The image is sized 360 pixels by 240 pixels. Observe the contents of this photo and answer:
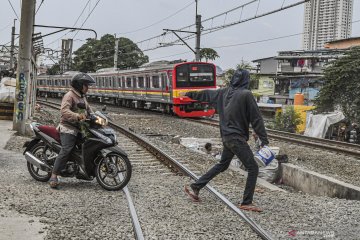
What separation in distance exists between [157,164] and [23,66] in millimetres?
5722

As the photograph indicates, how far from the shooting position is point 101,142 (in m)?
6.59

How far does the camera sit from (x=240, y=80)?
585 centimetres

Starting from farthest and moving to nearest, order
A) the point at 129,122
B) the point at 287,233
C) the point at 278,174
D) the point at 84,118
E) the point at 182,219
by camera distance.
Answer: the point at 129,122
the point at 278,174
the point at 84,118
the point at 182,219
the point at 287,233

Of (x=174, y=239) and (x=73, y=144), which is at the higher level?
(x=73, y=144)

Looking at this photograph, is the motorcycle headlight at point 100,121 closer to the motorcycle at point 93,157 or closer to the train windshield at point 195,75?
the motorcycle at point 93,157

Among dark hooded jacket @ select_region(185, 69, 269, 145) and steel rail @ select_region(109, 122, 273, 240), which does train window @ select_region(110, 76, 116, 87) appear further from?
dark hooded jacket @ select_region(185, 69, 269, 145)

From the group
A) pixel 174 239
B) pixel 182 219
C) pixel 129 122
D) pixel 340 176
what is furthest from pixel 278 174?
pixel 129 122

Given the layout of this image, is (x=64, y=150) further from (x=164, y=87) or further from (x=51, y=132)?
(x=164, y=87)

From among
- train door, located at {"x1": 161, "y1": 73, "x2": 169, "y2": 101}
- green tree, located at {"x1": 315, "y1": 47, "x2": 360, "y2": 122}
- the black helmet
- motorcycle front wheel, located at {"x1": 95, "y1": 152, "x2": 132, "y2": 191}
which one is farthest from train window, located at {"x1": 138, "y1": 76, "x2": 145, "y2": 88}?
motorcycle front wheel, located at {"x1": 95, "y1": 152, "x2": 132, "y2": 191}

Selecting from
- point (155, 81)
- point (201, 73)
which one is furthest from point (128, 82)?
point (201, 73)

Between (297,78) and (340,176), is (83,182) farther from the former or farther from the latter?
(297,78)

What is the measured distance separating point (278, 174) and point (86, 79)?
5.53 meters

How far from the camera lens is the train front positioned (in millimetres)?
23344

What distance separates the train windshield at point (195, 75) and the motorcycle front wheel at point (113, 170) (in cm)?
1669
